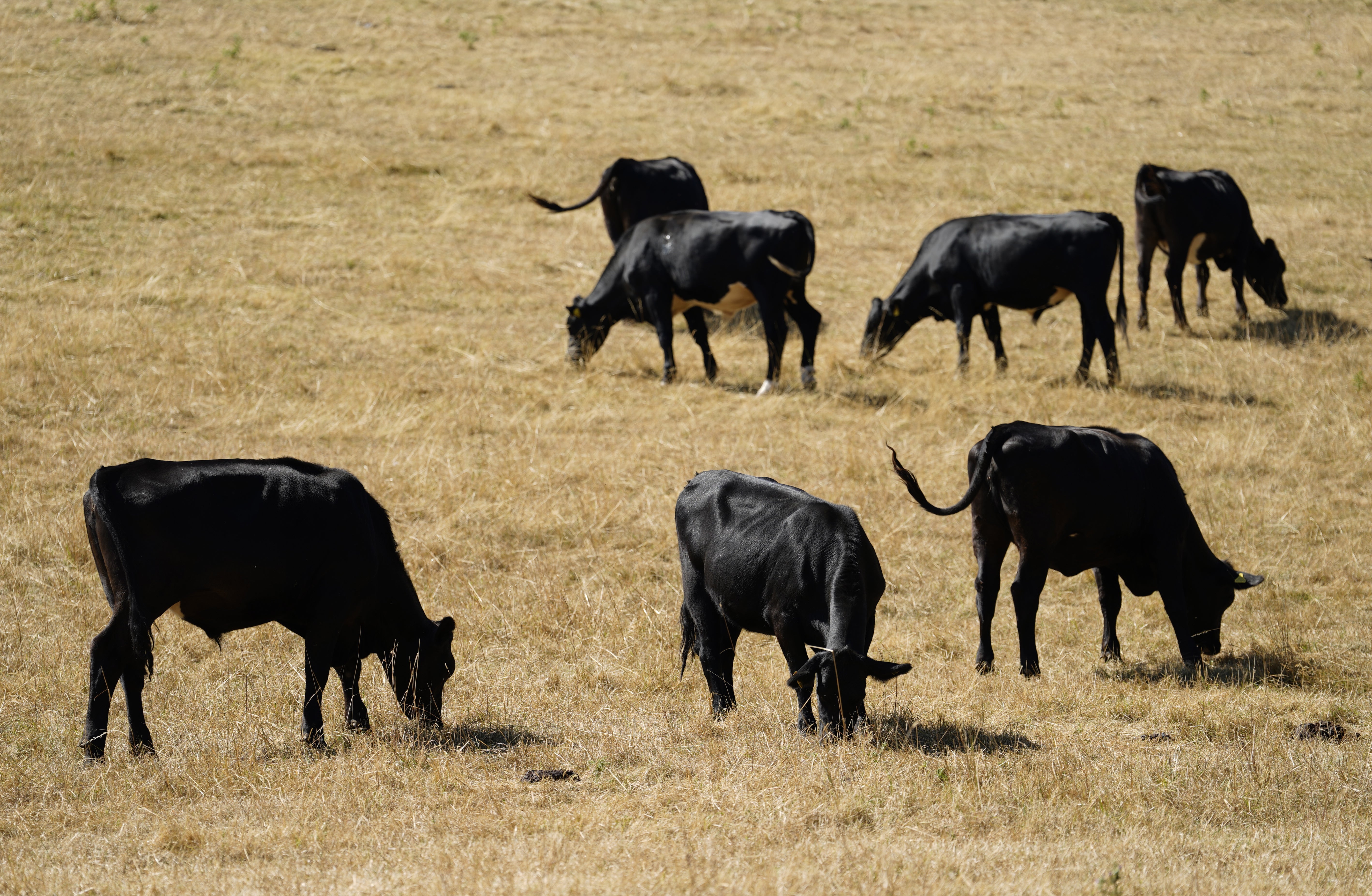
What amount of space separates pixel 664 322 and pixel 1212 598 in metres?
7.76

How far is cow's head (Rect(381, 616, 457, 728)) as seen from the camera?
252 inches

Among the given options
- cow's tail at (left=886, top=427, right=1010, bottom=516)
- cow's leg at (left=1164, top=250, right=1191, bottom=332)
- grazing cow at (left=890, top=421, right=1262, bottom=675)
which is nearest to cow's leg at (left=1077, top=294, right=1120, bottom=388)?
cow's leg at (left=1164, top=250, right=1191, bottom=332)

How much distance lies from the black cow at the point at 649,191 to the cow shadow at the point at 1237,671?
11279mm

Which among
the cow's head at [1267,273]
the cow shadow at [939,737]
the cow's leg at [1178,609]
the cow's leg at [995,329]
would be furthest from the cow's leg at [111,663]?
the cow's head at [1267,273]

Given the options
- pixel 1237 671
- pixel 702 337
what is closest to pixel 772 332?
pixel 702 337

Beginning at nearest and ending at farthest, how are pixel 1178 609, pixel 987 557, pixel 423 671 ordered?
pixel 423 671, pixel 1178 609, pixel 987 557

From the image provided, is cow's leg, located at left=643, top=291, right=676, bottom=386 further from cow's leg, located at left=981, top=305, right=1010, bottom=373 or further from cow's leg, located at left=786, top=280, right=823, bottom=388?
cow's leg, located at left=981, top=305, right=1010, bottom=373

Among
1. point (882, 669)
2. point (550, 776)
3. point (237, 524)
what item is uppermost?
point (237, 524)

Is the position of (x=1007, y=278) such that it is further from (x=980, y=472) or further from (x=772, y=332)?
(x=980, y=472)

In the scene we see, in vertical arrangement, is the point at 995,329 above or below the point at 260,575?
below

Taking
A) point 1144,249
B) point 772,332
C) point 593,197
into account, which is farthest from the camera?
point 1144,249

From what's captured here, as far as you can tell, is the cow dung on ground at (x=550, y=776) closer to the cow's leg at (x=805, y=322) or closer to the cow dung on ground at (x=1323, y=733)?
the cow dung on ground at (x=1323, y=733)

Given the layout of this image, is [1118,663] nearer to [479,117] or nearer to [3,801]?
[3,801]

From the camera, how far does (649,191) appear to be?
17844 mm
